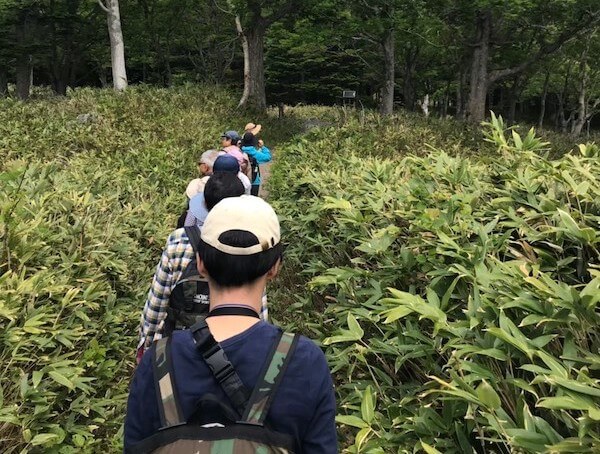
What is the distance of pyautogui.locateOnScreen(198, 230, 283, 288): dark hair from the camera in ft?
5.23

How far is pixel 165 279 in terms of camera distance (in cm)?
304

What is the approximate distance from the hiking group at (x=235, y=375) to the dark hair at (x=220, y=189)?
1.76 meters

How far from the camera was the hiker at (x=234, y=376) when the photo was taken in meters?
1.39

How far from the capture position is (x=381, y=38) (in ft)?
65.4

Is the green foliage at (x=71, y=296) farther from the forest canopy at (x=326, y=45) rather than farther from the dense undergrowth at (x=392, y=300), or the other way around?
the forest canopy at (x=326, y=45)

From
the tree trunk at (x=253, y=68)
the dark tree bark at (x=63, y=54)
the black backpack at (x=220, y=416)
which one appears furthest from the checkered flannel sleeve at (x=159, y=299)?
the dark tree bark at (x=63, y=54)

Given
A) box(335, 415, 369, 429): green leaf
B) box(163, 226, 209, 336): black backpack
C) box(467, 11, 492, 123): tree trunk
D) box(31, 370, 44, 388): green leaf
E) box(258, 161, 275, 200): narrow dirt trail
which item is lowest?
box(258, 161, 275, 200): narrow dirt trail

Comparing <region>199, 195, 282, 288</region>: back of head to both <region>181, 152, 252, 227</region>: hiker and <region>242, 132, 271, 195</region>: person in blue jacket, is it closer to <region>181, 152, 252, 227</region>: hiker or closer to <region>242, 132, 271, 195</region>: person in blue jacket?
<region>181, 152, 252, 227</region>: hiker

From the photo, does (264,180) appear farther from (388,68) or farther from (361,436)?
(361,436)

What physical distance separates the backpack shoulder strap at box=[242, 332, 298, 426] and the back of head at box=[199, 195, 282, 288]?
0.24 m

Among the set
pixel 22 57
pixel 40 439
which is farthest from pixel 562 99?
pixel 40 439

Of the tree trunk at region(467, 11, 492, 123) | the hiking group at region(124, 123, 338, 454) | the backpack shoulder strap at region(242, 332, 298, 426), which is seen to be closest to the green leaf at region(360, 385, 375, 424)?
the hiking group at region(124, 123, 338, 454)

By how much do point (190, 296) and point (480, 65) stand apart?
17142 mm

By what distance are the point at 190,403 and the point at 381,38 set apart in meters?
20.5
